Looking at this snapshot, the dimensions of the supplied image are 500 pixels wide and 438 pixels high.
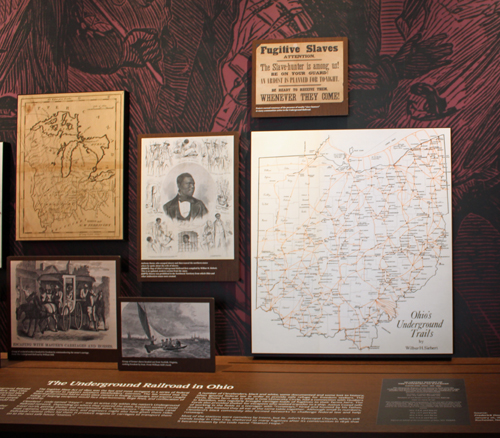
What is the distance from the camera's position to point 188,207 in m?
1.86

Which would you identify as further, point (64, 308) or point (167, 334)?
point (64, 308)

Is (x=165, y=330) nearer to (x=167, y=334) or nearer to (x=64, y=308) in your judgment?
(x=167, y=334)

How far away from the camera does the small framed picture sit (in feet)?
5.62

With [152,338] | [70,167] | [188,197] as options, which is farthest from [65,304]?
[188,197]

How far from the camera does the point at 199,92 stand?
1.89 m

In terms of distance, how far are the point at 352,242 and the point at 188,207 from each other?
78cm

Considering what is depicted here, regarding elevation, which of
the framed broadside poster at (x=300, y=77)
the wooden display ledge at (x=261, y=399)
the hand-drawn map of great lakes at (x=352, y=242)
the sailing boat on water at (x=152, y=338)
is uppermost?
the framed broadside poster at (x=300, y=77)

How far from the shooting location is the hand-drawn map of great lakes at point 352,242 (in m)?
1.76

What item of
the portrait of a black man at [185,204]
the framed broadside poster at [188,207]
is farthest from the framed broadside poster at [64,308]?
the portrait of a black man at [185,204]

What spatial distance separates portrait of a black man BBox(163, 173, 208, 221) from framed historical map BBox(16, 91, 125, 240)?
0.25 metres

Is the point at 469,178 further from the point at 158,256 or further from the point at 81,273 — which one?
the point at 81,273

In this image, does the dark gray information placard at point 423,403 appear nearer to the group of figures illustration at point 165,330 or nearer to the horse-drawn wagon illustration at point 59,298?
the group of figures illustration at point 165,330

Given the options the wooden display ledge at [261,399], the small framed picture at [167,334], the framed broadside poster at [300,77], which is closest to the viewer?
the wooden display ledge at [261,399]

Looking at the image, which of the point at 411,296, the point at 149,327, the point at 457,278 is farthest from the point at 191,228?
the point at 457,278
